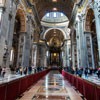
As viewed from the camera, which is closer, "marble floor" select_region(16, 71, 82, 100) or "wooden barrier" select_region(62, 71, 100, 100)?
"wooden barrier" select_region(62, 71, 100, 100)

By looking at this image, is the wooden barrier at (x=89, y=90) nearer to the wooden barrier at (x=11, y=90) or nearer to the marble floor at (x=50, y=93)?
the marble floor at (x=50, y=93)

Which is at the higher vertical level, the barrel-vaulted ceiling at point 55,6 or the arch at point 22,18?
the barrel-vaulted ceiling at point 55,6

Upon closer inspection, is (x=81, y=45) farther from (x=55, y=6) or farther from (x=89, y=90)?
(x=55, y=6)

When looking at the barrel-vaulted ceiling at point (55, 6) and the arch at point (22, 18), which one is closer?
the arch at point (22, 18)

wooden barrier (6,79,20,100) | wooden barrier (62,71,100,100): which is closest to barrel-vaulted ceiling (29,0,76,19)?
wooden barrier (62,71,100,100)

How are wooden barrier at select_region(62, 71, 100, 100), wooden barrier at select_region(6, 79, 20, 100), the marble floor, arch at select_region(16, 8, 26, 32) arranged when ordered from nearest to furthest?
1. wooden barrier at select_region(62, 71, 100, 100)
2. wooden barrier at select_region(6, 79, 20, 100)
3. the marble floor
4. arch at select_region(16, 8, 26, 32)

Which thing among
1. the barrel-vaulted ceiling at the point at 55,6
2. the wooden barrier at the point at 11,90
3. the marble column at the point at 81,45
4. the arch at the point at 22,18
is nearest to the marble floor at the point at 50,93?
the wooden barrier at the point at 11,90

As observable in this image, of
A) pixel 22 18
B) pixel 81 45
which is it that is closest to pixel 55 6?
pixel 22 18

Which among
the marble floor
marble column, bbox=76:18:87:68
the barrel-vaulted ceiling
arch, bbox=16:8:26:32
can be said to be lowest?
the marble floor

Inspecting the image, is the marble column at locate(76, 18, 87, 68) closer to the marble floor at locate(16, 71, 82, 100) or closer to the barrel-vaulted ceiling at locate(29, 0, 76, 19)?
the marble floor at locate(16, 71, 82, 100)

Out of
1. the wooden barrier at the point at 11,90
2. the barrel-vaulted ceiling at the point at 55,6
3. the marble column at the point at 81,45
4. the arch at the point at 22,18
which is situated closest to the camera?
the wooden barrier at the point at 11,90

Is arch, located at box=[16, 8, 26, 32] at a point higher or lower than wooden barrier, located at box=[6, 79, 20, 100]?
higher

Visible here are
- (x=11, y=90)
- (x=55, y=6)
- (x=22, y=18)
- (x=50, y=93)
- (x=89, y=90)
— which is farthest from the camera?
(x=55, y=6)

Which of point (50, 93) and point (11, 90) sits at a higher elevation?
point (11, 90)
